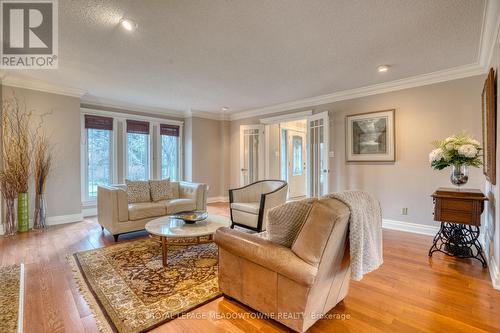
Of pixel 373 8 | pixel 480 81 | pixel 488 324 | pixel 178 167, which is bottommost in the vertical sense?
pixel 488 324

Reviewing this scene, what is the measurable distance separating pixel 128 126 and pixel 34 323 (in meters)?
4.47

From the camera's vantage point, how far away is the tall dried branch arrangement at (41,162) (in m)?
3.98

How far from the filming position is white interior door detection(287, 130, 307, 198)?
6.87 metres

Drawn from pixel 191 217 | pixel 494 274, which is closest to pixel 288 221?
pixel 191 217

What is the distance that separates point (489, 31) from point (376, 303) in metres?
2.81

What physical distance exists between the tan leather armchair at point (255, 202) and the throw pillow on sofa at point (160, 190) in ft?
3.83

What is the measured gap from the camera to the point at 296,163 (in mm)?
7145

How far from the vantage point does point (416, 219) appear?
12.5ft

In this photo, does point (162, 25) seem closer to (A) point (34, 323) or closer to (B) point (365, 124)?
(A) point (34, 323)

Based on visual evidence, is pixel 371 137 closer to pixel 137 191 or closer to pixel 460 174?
pixel 460 174

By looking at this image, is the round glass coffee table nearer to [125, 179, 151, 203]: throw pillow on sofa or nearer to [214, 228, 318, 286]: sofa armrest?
[214, 228, 318, 286]: sofa armrest

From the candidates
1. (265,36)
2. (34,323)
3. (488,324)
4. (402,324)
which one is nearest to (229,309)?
(402,324)

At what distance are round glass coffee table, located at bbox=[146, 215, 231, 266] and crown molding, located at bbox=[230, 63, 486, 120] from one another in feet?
10.4

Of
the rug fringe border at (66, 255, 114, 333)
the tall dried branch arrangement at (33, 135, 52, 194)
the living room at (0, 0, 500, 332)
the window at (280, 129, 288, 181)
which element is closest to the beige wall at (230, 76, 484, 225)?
the living room at (0, 0, 500, 332)
